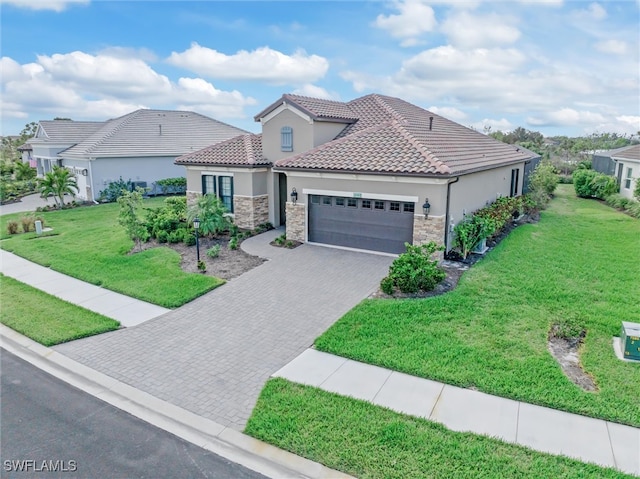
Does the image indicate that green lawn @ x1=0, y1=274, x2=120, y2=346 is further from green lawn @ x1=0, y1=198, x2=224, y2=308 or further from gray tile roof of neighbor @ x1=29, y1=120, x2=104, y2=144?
gray tile roof of neighbor @ x1=29, y1=120, x2=104, y2=144

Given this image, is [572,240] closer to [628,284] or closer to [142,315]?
[628,284]

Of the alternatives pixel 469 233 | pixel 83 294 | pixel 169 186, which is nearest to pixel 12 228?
pixel 83 294

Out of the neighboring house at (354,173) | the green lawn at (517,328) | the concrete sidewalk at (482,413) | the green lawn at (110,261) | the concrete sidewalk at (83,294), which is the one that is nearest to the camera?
the concrete sidewalk at (482,413)

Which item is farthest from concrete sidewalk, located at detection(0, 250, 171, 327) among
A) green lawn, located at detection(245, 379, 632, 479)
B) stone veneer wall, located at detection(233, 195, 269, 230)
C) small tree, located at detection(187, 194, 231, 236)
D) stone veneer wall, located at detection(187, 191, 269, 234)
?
stone veneer wall, located at detection(233, 195, 269, 230)

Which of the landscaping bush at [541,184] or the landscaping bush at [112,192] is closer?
the landscaping bush at [541,184]

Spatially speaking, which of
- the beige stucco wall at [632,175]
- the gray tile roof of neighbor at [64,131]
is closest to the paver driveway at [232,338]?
the beige stucco wall at [632,175]

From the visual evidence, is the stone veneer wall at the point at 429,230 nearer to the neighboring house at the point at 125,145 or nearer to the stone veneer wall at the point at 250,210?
the stone veneer wall at the point at 250,210
